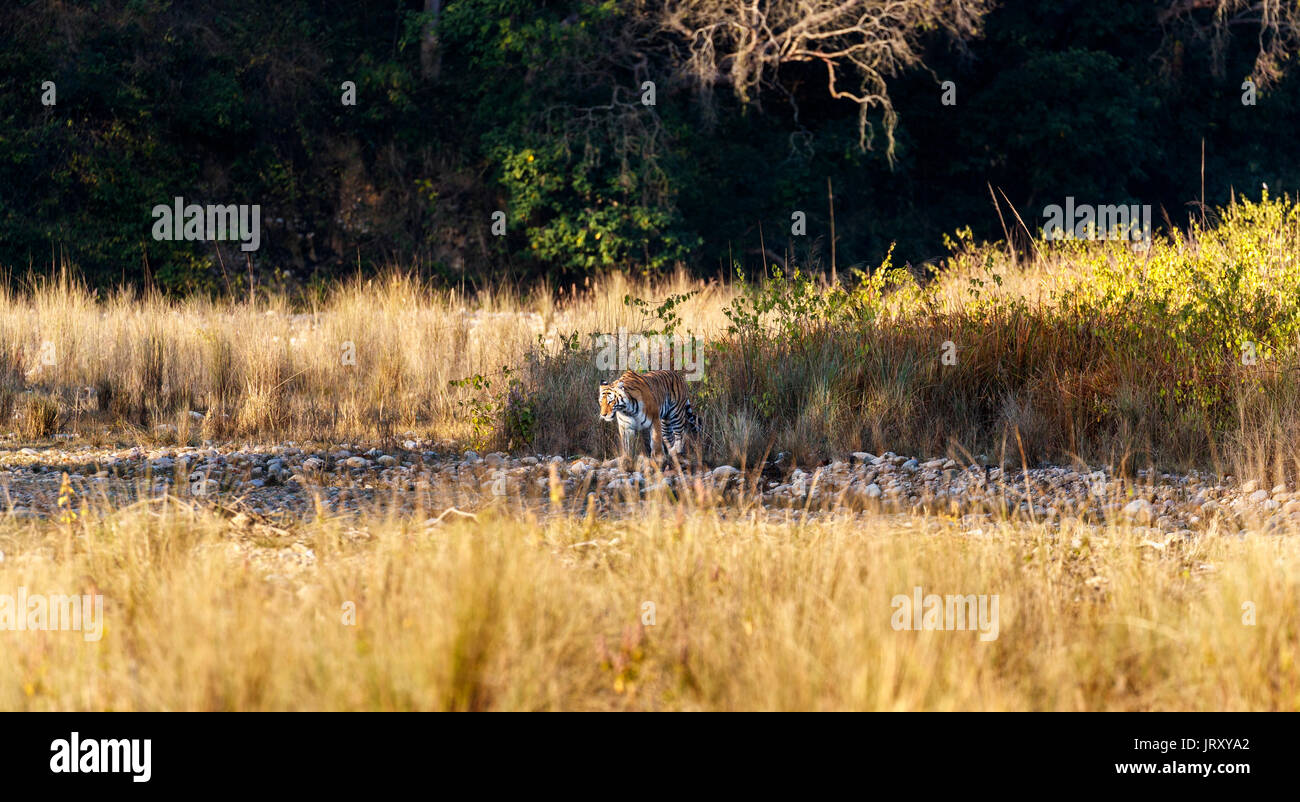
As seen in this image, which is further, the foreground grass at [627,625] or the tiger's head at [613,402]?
the tiger's head at [613,402]

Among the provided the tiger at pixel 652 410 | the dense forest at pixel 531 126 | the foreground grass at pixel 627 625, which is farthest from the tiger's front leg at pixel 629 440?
the dense forest at pixel 531 126

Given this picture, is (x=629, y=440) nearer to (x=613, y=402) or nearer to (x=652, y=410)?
(x=652, y=410)

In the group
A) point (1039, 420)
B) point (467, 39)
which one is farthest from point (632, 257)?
point (1039, 420)

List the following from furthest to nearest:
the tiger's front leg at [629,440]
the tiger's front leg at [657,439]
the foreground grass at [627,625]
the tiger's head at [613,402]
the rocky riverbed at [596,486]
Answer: the tiger's front leg at [657,439], the tiger's front leg at [629,440], the tiger's head at [613,402], the rocky riverbed at [596,486], the foreground grass at [627,625]

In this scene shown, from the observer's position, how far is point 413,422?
1011 centimetres

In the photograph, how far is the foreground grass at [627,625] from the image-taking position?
355 centimetres

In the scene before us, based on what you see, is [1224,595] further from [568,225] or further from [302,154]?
[302,154]

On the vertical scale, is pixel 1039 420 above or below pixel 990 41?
below

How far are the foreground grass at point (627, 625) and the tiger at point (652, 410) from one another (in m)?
2.57

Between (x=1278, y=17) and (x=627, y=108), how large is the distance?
14.4 meters

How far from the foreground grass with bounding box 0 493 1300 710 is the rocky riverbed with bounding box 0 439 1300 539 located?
1.03 m

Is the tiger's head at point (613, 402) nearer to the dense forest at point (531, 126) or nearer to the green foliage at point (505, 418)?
the green foliage at point (505, 418)

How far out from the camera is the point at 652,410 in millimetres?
8023
